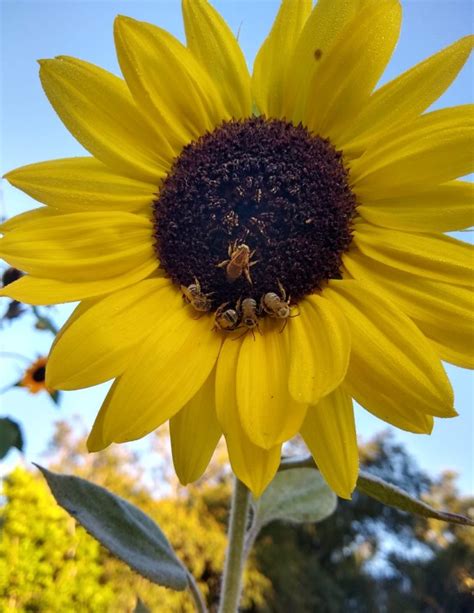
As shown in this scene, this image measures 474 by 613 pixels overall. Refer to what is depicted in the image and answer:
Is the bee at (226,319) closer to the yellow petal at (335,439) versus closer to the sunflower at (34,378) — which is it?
the yellow petal at (335,439)

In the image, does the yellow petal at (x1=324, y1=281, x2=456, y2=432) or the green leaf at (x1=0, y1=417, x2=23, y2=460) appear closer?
the yellow petal at (x1=324, y1=281, x2=456, y2=432)

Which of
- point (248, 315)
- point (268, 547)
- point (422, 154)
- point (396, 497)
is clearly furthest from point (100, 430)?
point (268, 547)

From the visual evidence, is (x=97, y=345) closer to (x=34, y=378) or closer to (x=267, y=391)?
(x=267, y=391)

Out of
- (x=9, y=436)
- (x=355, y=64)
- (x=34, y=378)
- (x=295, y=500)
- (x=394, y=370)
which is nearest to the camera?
(x=394, y=370)

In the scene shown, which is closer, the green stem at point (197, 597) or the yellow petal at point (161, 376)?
the yellow petal at point (161, 376)

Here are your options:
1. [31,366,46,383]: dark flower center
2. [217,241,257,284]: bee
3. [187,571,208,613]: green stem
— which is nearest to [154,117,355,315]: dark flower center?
[217,241,257,284]: bee

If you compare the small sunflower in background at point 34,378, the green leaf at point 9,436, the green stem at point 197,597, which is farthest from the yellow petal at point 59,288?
the small sunflower in background at point 34,378

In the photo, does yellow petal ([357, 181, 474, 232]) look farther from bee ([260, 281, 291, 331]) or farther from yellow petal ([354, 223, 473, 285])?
bee ([260, 281, 291, 331])
